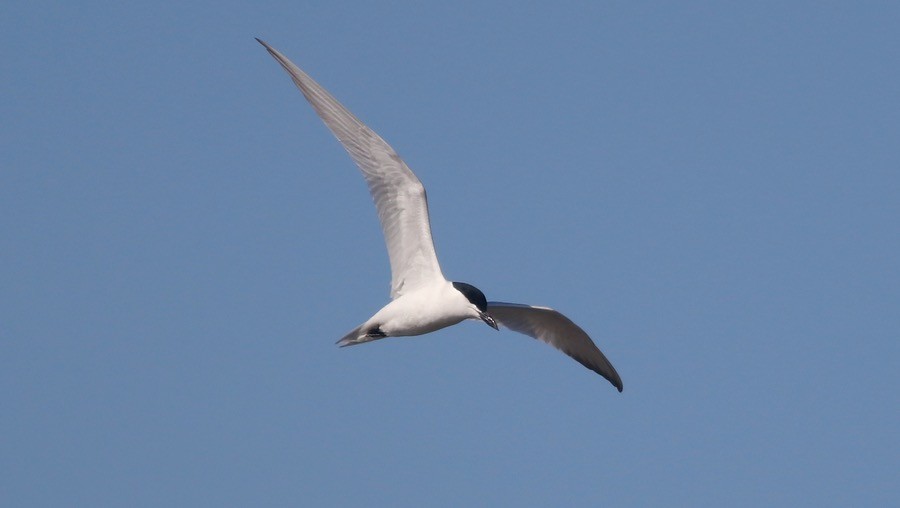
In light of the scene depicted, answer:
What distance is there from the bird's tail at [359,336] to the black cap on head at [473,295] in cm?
131

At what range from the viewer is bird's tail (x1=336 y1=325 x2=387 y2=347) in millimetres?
19141

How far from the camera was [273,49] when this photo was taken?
17531mm

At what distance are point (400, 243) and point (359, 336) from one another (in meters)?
1.40

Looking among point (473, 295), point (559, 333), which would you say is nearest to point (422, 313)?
point (473, 295)

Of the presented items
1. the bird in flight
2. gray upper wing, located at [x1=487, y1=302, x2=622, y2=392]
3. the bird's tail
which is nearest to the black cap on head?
the bird in flight

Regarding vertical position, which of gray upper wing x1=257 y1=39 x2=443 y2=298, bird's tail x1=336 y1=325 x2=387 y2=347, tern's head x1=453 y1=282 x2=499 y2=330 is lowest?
bird's tail x1=336 y1=325 x2=387 y2=347

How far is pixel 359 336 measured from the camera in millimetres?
19250

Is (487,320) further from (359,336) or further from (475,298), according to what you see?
(359,336)

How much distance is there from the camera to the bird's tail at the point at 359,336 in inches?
754

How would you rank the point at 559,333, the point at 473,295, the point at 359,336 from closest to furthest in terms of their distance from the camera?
the point at 473,295
the point at 359,336
the point at 559,333

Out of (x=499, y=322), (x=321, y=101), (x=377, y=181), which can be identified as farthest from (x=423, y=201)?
(x=499, y=322)

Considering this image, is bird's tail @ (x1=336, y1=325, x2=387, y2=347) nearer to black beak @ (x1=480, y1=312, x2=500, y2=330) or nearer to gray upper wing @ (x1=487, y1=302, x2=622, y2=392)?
black beak @ (x1=480, y1=312, x2=500, y2=330)

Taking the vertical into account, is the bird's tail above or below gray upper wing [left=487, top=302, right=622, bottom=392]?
below

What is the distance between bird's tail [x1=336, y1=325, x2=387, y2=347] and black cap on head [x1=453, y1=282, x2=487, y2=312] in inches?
51.5
